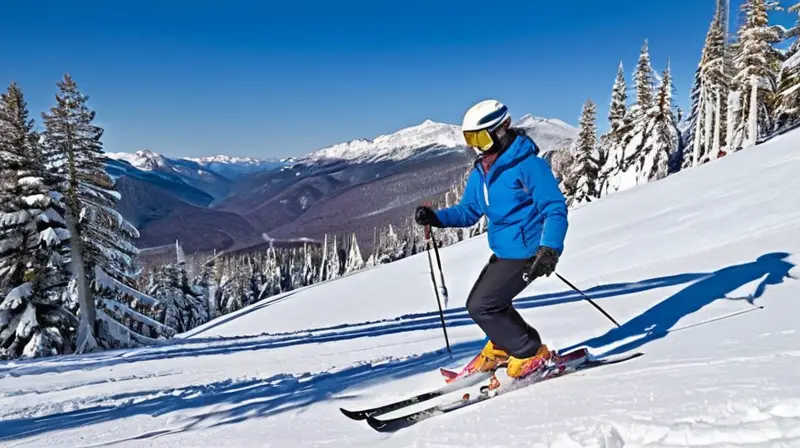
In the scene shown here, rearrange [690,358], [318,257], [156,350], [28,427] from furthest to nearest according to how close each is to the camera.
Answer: [318,257] < [156,350] < [28,427] < [690,358]

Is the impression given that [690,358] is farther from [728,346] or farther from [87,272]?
[87,272]

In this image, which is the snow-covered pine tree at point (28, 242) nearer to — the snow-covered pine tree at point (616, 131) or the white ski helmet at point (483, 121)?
the white ski helmet at point (483, 121)

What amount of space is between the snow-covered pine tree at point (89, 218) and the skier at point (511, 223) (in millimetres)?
16875

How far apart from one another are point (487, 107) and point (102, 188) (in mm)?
18198

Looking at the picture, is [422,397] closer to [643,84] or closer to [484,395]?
[484,395]

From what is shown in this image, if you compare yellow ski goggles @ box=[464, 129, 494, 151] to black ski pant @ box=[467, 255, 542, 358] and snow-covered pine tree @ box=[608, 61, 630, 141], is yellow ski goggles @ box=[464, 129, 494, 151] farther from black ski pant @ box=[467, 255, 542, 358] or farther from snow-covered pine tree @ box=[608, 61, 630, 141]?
snow-covered pine tree @ box=[608, 61, 630, 141]

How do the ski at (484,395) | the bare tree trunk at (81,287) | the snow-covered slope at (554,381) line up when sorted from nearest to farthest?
the snow-covered slope at (554,381)
the ski at (484,395)
the bare tree trunk at (81,287)

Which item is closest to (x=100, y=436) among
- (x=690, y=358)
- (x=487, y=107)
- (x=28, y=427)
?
(x=28, y=427)

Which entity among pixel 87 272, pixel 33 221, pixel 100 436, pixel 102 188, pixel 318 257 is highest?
pixel 318 257

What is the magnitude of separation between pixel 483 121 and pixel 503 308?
55.5 inches

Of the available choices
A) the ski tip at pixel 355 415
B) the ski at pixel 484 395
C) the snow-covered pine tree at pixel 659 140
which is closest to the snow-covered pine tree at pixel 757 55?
the snow-covered pine tree at pixel 659 140

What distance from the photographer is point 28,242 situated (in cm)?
1562

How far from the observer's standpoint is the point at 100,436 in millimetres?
4172

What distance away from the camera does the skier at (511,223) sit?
341cm
